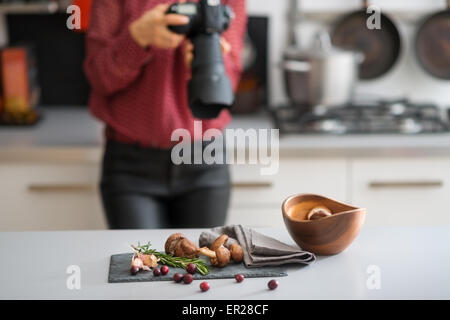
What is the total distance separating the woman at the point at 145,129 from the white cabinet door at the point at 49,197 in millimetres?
423

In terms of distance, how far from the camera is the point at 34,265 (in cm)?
115

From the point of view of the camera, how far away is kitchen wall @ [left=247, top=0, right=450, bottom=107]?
2.57 metres

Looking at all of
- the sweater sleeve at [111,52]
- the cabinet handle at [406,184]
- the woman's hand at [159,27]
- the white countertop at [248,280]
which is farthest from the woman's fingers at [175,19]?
the cabinet handle at [406,184]

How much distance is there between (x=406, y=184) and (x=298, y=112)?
44 centimetres

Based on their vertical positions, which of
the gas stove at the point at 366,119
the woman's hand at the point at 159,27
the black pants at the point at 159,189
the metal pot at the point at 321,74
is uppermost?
the woman's hand at the point at 159,27

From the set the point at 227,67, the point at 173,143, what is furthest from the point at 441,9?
the point at 173,143

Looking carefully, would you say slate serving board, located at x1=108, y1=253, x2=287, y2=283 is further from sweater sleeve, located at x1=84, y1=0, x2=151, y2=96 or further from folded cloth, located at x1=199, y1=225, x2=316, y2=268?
sweater sleeve, located at x1=84, y1=0, x2=151, y2=96

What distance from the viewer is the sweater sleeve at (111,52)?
168 centimetres

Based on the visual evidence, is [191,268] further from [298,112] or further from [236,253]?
[298,112]

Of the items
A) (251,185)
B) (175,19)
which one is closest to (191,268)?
(175,19)

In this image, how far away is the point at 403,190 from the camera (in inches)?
86.5

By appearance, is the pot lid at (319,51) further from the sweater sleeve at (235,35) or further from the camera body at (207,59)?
the camera body at (207,59)

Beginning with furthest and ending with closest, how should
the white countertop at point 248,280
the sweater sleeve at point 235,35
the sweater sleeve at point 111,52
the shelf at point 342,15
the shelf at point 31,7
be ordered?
the shelf at point 342,15 → the shelf at point 31,7 → the sweater sleeve at point 235,35 → the sweater sleeve at point 111,52 → the white countertop at point 248,280
